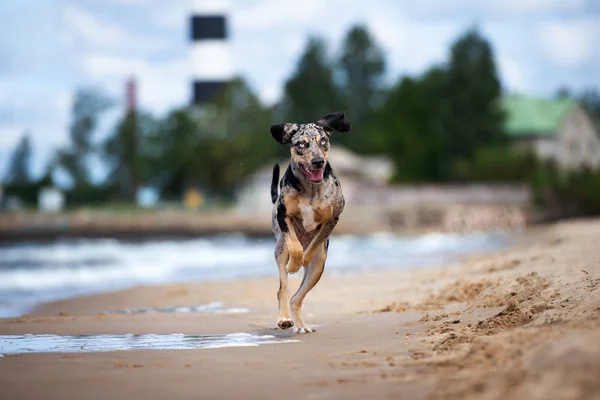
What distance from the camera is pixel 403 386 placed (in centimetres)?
645

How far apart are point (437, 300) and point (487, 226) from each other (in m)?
51.3

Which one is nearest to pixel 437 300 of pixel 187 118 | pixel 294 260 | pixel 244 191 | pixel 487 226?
pixel 294 260

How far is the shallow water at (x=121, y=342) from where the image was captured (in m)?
8.98

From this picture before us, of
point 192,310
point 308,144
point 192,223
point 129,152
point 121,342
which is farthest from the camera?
point 129,152

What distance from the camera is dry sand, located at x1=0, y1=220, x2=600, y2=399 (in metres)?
6.06

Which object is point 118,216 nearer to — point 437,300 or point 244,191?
point 244,191

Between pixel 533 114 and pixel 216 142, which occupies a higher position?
pixel 533 114

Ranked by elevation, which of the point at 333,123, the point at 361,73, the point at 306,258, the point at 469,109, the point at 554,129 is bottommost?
the point at 306,258

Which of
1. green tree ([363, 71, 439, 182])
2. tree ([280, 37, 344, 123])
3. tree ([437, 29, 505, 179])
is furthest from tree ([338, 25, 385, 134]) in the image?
tree ([437, 29, 505, 179])

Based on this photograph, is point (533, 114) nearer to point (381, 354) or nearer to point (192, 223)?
point (192, 223)

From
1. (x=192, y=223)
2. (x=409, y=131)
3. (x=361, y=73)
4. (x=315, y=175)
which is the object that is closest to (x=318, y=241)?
(x=315, y=175)

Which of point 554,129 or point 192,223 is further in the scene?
point 554,129

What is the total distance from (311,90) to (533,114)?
71.5 ft

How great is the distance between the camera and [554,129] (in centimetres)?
9050
